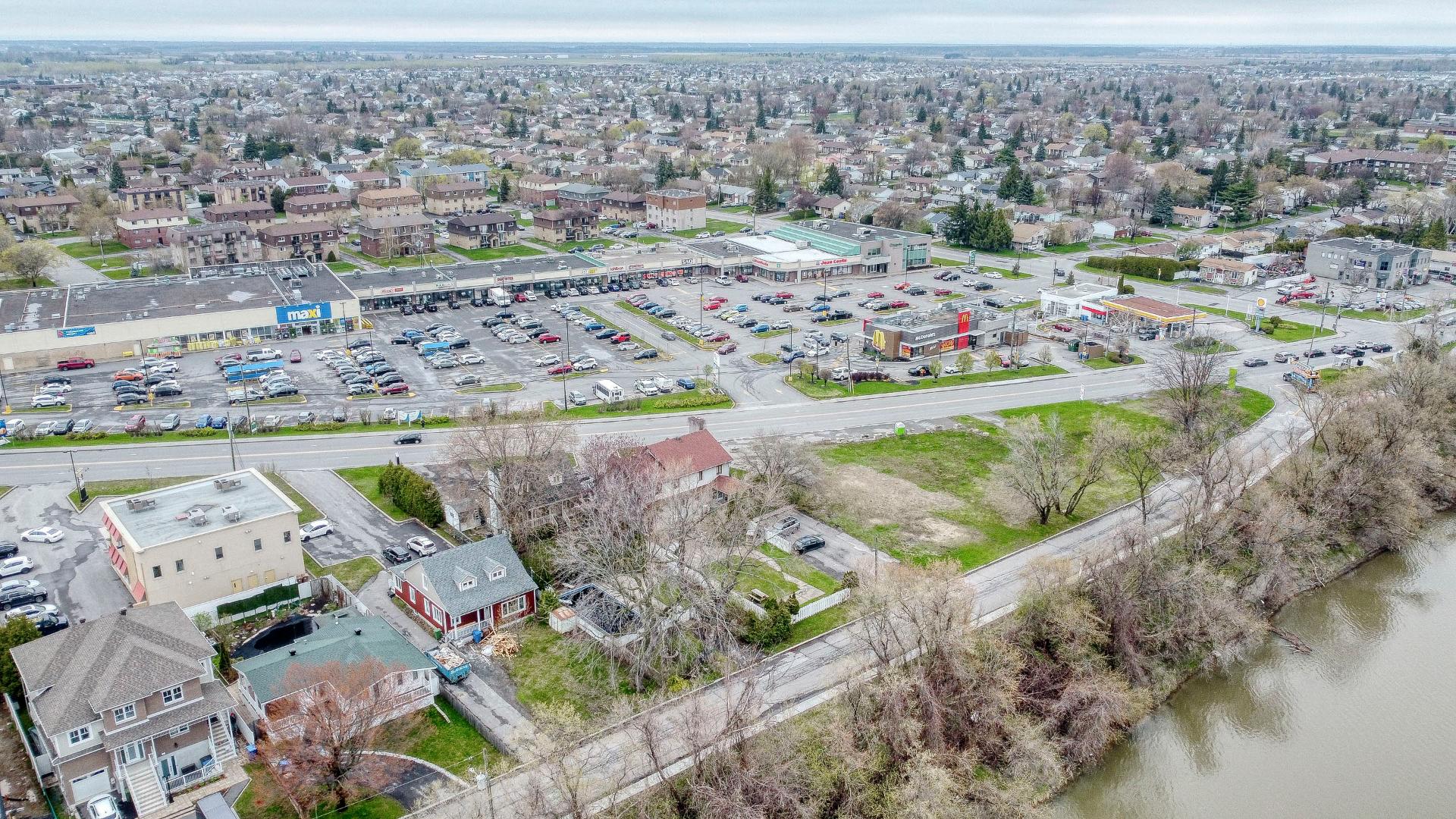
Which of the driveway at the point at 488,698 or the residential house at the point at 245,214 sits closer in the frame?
the driveway at the point at 488,698

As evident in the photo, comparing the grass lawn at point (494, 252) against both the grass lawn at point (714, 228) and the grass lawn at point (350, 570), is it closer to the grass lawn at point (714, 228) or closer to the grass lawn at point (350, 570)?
the grass lawn at point (714, 228)

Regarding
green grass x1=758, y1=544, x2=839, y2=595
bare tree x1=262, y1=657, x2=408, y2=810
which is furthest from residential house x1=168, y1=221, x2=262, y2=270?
bare tree x1=262, y1=657, x2=408, y2=810

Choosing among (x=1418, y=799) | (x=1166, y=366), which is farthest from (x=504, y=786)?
(x=1166, y=366)

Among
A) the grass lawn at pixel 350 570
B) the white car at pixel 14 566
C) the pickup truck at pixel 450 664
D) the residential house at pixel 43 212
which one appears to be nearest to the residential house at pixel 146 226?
the residential house at pixel 43 212

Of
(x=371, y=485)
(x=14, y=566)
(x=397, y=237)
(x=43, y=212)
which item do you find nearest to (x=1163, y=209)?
(x=397, y=237)

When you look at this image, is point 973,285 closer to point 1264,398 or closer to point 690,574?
point 1264,398

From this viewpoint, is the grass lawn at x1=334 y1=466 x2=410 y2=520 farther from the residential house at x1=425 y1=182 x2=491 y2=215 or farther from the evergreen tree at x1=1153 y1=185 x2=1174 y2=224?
the evergreen tree at x1=1153 y1=185 x2=1174 y2=224
